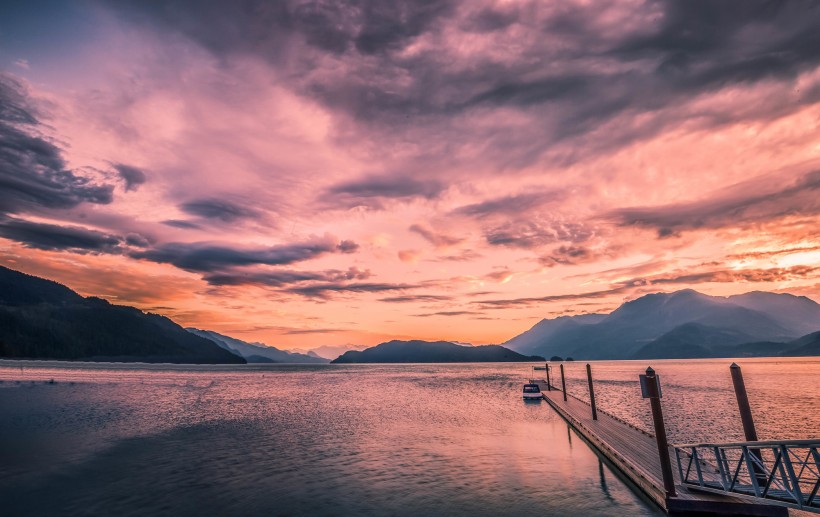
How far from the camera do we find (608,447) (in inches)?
1075

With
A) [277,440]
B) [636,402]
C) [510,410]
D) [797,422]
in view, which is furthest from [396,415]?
[797,422]

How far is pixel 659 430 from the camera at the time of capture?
1769 cm

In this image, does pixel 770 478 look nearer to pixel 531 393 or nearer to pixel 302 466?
pixel 302 466

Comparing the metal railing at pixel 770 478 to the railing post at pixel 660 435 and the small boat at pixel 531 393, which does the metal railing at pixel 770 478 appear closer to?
the railing post at pixel 660 435

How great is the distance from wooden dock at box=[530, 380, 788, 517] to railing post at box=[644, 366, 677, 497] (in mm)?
494

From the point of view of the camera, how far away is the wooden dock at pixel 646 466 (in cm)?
1555

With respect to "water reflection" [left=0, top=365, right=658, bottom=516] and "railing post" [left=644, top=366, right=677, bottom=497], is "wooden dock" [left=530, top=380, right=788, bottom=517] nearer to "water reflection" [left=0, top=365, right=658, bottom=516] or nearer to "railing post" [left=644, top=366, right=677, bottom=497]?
"railing post" [left=644, top=366, right=677, bottom=497]

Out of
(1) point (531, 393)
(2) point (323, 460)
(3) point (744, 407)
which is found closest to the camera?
(3) point (744, 407)

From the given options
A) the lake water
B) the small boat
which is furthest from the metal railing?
the small boat

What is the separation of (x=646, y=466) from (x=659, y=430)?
6.29m

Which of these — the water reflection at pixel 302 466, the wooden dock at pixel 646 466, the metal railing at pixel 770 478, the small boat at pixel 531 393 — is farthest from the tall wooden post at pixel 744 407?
the small boat at pixel 531 393

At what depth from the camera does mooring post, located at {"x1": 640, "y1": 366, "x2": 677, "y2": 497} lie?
17.1 metres

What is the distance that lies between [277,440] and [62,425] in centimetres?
2531

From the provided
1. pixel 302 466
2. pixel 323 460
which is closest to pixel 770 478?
pixel 302 466
